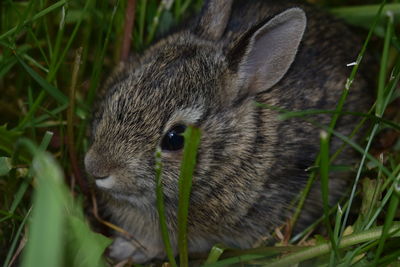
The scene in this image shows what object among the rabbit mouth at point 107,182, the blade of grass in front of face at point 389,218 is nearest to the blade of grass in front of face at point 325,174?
the blade of grass in front of face at point 389,218

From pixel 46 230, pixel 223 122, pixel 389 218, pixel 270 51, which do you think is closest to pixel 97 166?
pixel 223 122

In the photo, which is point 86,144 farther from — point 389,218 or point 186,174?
point 389,218

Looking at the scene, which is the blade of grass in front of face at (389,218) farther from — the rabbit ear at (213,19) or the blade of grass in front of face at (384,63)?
the rabbit ear at (213,19)

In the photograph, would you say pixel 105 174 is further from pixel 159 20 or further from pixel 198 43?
pixel 159 20

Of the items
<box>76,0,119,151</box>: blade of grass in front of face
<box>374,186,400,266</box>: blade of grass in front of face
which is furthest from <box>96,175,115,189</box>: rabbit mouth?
<box>374,186,400,266</box>: blade of grass in front of face

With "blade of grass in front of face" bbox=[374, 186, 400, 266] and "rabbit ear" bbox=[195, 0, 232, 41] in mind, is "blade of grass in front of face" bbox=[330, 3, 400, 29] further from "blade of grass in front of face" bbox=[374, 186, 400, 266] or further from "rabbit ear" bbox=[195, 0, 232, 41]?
"blade of grass in front of face" bbox=[374, 186, 400, 266]

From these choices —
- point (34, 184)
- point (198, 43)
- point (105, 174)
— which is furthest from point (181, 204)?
point (198, 43)
